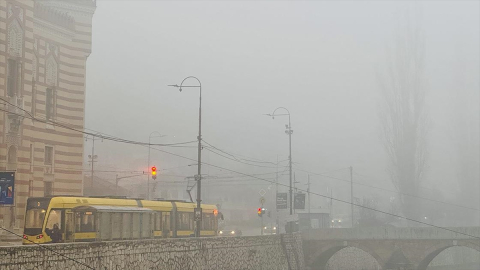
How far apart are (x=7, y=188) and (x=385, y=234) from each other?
4983 centimetres

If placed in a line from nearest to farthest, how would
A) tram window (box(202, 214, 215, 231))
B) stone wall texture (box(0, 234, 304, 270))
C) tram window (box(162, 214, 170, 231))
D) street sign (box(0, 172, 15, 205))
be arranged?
stone wall texture (box(0, 234, 304, 270)) → street sign (box(0, 172, 15, 205)) → tram window (box(162, 214, 170, 231)) → tram window (box(202, 214, 215, 231))

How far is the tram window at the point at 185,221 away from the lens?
1876 inches

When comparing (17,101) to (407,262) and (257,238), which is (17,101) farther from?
(407,262)

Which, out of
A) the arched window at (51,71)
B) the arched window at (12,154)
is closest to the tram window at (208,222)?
the arched window at (51,71)

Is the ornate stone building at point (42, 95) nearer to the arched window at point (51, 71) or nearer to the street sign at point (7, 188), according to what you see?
the arched window at point (51, 71)

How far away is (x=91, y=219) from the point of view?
35.8 meters

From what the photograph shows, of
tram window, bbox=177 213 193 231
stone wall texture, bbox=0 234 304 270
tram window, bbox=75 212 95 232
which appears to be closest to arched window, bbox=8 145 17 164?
tram window, bbox=75 212 95 232

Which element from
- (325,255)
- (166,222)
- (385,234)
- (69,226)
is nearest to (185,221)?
(166,222)

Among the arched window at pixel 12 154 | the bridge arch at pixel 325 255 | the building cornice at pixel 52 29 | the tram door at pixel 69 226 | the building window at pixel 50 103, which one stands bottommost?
the bridge arch at pixel 325 255

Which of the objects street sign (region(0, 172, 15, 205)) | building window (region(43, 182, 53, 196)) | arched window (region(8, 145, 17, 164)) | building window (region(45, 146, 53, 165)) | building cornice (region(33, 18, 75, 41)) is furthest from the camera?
building window (region(45, 146, 53, 165))

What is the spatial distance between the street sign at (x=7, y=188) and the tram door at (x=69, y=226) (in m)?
5.68

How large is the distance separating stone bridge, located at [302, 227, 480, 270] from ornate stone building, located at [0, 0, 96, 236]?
30314 millimetres

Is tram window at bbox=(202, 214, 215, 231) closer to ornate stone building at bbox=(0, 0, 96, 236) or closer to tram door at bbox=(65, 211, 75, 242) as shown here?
ornate stone building at bbox=(0, 0, 96, 236)

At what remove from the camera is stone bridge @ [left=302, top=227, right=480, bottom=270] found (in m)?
68.8
